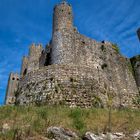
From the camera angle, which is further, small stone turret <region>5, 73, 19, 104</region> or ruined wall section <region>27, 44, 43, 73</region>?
small stone turret <region>5, 73, 19, 104</region>

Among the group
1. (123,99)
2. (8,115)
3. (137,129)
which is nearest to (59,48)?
(123,99)

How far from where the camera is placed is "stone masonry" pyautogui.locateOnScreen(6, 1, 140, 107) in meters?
19.2

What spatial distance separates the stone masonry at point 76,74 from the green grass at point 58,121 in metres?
4.81

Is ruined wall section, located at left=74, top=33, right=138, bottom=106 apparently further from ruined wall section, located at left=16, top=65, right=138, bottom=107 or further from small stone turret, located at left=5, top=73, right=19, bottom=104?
small stone turret, located at left=5, top=73, right=19, bottom=104

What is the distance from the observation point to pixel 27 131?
1036 cm

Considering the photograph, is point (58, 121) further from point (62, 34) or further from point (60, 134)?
point (62, 34)

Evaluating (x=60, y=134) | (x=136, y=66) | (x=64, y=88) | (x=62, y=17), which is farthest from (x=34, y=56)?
(x=60, y=134)

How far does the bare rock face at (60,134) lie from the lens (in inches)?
405

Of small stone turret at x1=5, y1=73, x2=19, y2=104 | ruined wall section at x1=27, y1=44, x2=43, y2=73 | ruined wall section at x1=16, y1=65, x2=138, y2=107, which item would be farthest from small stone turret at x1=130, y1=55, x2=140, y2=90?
small stone turret at x1=5, y1=73, x2=19, y2=104

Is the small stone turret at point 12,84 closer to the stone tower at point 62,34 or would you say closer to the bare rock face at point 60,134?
the stone tower at point 62,34

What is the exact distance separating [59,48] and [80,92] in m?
5.15

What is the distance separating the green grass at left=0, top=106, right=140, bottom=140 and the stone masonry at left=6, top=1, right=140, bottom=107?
15.8 feet

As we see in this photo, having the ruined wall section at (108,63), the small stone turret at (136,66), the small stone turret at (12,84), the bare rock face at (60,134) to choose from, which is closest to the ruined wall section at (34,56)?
the ruined wall section at (108,63)

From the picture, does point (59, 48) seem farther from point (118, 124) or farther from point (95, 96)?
point (118, 124)
